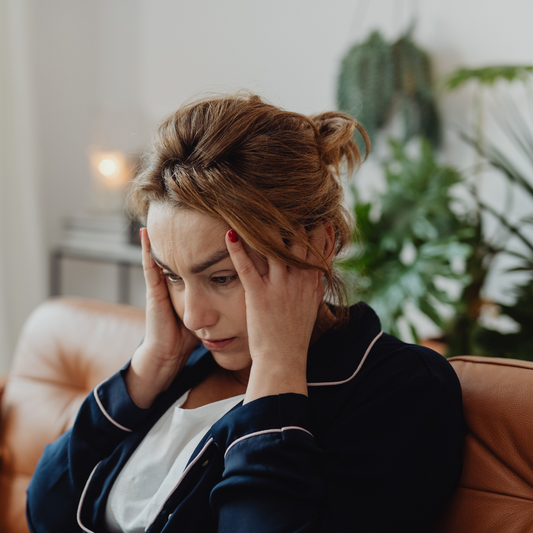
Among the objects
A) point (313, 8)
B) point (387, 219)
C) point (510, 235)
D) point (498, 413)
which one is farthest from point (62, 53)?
point (498, 413)

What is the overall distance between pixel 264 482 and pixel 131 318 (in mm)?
836

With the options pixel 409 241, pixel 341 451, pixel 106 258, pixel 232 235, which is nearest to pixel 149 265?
pixel 232 235

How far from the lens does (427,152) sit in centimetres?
195

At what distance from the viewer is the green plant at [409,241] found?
1813mm

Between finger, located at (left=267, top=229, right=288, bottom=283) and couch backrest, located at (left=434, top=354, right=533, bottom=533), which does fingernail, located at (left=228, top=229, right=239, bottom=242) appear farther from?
couch backrest, located at (left=434, top=354, right=533, bottom=533)

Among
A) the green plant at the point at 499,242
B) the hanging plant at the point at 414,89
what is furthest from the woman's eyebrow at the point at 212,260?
the hanging plant at the point at 414,89

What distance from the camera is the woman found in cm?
75

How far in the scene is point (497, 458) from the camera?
33.8 inches

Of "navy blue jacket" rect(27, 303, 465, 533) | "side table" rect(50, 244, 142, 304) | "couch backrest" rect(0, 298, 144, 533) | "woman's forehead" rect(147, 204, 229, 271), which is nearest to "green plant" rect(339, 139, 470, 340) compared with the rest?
"couch backrest" rect(0, 298, 144, 533)

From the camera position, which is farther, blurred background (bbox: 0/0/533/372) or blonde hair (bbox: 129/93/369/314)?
blurred background (bbox: 0/0/533/372)

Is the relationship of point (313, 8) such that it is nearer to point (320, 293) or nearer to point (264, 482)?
point (320, 293)

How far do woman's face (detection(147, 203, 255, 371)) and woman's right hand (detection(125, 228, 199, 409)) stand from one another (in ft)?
0.48

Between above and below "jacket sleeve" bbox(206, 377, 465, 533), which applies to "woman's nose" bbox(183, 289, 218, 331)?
above

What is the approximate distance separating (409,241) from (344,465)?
131 centimetres
